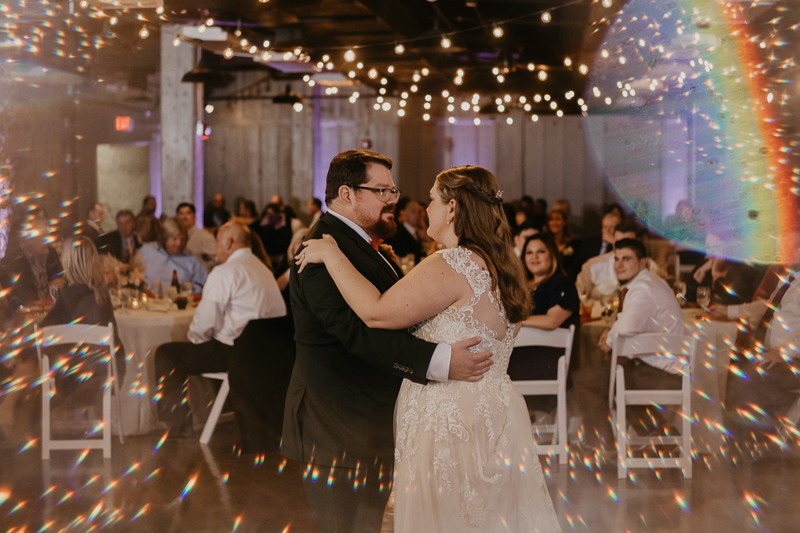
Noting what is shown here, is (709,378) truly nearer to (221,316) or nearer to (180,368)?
(221,316)

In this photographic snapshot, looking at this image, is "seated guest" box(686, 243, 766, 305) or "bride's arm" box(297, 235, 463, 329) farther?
"seated guest" box(686, 243, 766, 305)

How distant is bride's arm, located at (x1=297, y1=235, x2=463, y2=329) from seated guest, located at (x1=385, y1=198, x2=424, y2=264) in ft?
19.3

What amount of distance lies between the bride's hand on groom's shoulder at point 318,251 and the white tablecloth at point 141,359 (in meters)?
2.70

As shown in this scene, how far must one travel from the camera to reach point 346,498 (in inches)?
70.5

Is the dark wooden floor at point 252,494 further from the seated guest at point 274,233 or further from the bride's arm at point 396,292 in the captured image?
the seated guest at point 274,233

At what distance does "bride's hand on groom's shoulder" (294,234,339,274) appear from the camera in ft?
5.71

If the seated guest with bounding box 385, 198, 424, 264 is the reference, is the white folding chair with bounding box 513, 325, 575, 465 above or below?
below

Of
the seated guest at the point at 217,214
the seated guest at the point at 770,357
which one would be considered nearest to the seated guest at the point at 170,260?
the seated guest at the point at 770,357

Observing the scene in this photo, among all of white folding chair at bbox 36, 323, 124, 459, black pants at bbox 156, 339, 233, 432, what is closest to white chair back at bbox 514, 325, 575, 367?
black pants at bbox 156, 339, 233, 432

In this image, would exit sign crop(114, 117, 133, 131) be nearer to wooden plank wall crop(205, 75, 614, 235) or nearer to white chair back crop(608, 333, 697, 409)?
wooden plank wall crop(205, 75, 614, 235)

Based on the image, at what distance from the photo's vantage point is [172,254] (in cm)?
551

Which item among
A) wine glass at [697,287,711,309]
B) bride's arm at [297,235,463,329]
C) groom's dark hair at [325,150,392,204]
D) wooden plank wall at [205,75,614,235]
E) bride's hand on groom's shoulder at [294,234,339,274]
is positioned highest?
wooden plank wall at [205,75,614,235]

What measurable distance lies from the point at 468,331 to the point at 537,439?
8.16 feet

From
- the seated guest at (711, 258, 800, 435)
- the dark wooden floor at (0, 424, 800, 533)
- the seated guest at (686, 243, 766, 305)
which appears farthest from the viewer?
the seated guest at (686, 243, 766, 305)
